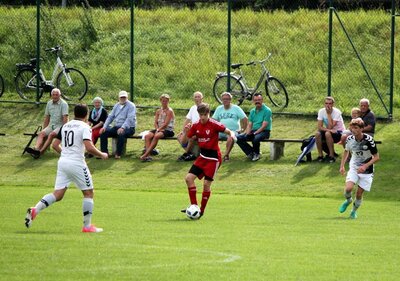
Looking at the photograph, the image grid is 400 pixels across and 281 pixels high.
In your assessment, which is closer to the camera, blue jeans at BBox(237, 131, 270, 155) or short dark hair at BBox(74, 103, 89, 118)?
short dark hair at BBox(74, 103, 89, 118)

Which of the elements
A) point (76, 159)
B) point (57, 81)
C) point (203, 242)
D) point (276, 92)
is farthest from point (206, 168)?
point (57, 81)

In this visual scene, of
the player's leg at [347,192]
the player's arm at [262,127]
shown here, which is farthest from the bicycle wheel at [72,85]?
the player's leg at [347,192]

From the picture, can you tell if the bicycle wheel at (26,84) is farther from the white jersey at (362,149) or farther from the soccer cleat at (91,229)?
the soccer cleat at (91,229)

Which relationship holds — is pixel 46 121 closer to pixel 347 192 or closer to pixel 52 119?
pixel 52 119

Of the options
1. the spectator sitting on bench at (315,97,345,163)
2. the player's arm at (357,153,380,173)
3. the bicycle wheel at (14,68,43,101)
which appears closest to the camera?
the player's arm at (357,153,380,173)

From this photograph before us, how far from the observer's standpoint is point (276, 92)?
29.9m

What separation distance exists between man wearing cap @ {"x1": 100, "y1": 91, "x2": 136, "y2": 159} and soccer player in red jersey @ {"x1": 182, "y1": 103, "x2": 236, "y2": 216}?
27.3 ft

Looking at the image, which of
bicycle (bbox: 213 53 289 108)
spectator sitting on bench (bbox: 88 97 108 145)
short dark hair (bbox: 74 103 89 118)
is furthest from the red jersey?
bicycle (bbox: 213 53 289 108)

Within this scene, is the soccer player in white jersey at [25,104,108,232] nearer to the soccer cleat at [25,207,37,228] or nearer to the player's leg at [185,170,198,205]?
the soccer cleat at [25,207,37,228]

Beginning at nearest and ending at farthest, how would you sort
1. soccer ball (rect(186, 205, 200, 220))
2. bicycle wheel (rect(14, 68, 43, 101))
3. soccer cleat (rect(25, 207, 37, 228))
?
soccer cleat (rect(25, 207, 37, 228)) → soccer ball (rect(186, 205, 200, 220)) → bicycle wheel (rect(14, 68, 43, 101))

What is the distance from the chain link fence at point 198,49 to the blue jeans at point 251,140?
3.38 m

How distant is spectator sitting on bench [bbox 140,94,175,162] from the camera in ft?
88.0

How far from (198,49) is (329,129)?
8.67m

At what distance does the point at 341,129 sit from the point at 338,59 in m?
5.90
